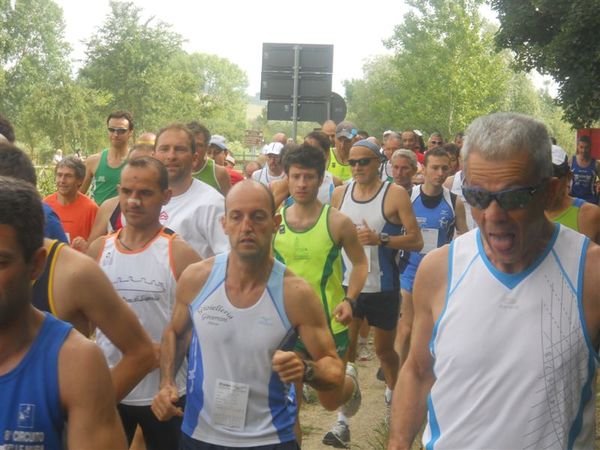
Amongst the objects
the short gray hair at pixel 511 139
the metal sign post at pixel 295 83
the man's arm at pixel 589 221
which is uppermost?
the metal sign post at pixel 295 83

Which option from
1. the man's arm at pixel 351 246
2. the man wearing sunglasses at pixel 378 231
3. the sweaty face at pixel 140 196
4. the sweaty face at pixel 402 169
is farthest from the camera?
the sweaty face at pixel 402 169

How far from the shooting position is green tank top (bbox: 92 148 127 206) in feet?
30.8

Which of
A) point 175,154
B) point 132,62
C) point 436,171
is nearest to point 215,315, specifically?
point 175,154

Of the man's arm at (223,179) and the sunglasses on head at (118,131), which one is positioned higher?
the sunglasses on head at (118,131)

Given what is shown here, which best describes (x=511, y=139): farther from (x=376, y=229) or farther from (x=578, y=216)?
(x=376, y=229)

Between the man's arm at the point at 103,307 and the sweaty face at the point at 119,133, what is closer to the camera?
the man's arm at the point at 103,307

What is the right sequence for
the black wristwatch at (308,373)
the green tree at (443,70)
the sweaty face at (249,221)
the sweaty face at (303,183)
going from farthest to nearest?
the green tree at (443,70)
the sweaty face at (303,183)
the sweaty face at (249,221)
the black wristwatch at (308,373)

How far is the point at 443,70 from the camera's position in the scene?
5984 centimetres

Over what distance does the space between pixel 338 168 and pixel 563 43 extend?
1358 cm

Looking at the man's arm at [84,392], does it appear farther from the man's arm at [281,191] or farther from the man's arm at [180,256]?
the man's arm at [281,191]

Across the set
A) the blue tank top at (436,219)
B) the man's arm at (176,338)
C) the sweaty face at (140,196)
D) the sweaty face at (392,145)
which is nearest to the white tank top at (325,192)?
the blue tank top at (436,219)

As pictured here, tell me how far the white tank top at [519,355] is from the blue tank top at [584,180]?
431 inches

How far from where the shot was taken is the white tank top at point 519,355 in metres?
2.92

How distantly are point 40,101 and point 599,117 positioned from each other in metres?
31.2
